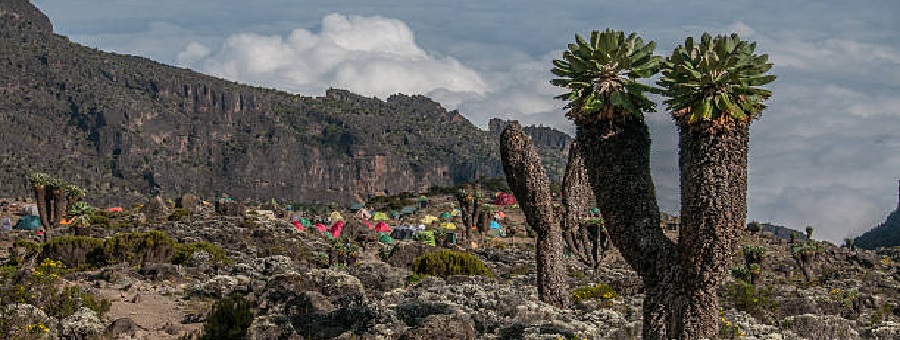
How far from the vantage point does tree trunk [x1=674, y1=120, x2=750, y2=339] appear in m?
12.6

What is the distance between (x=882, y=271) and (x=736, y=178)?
5670cm

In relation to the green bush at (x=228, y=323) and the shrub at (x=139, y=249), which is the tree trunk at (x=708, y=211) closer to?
the green bush at (x=228, y=323)

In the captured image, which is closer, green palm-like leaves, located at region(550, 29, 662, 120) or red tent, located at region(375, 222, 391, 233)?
green palm-like leaves, located at region(550, 29, 662, 120)

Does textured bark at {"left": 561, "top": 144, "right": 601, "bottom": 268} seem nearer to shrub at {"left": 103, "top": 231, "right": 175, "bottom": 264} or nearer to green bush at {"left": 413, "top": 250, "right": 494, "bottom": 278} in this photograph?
green bush at {"left": 413, "top": 250, "right": 494, "bottom": 278}

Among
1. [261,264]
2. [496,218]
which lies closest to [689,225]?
[261,264]

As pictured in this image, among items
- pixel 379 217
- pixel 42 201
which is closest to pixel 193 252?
pixel 42 201

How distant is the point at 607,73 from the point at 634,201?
221 centimetres

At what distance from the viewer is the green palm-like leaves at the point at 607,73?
13906 mm

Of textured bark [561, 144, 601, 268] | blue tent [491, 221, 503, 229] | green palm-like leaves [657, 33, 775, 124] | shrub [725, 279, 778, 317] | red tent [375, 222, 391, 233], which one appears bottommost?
shrub [725, 279, 778, 317]

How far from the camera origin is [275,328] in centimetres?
1703

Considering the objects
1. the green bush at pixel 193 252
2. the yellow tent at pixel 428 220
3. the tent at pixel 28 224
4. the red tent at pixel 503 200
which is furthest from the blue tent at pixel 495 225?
the green bush at pixel 193 252

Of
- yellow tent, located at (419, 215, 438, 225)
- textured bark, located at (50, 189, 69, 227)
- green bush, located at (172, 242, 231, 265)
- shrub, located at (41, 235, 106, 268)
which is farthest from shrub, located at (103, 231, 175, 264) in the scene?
yellow tent, located at (419, 215, 438, 225)

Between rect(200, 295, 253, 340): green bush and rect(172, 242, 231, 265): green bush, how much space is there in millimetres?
18476

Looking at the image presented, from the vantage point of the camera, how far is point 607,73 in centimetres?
1413
